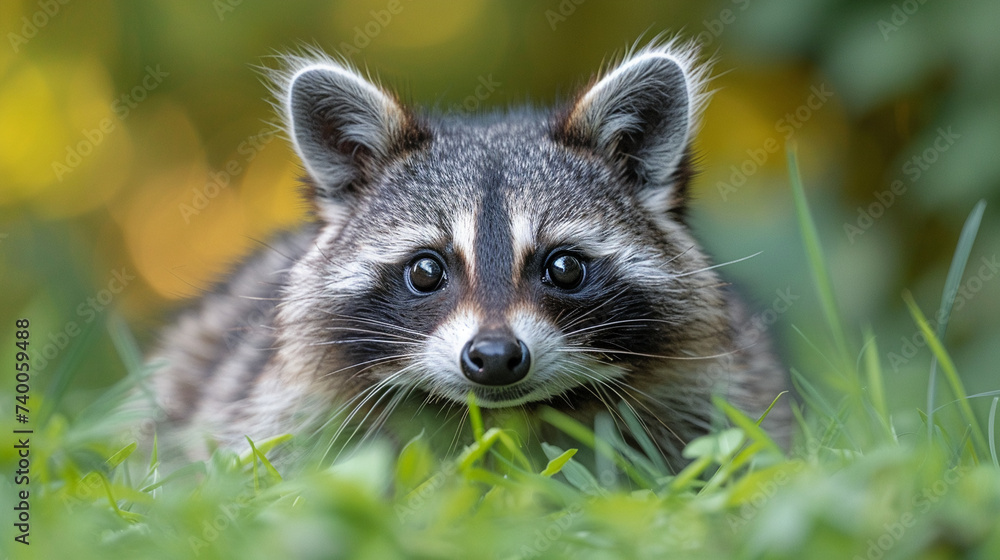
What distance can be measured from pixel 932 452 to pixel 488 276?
1.69 metres

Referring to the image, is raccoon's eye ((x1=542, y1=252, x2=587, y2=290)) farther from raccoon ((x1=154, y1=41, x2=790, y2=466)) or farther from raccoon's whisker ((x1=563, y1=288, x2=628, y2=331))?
raccoon's whisker ((x1=563, y1=288, x2=628, y2=331))

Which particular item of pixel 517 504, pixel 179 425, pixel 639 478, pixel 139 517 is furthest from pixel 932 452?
pixel 179 425

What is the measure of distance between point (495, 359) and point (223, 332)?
2.72 meters

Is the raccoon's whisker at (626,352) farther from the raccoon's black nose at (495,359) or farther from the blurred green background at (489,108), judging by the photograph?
the blurred green background at (489,108)

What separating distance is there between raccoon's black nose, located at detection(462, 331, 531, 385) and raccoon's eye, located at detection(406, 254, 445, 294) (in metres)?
0.53

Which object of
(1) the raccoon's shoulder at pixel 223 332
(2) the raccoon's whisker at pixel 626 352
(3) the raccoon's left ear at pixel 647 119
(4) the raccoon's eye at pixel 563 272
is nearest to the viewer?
(2) the raccoon's whisker at pixel 626 352

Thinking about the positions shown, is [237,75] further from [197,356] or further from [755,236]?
[755,236]

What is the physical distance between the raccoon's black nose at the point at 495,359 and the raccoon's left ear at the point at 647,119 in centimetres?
122

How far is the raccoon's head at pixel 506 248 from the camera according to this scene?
3234mm

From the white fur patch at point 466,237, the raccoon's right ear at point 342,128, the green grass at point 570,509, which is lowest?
the green grass at point 570,509

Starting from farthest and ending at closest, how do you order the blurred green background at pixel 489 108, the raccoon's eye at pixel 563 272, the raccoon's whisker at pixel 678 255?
the blurred green background at pixel 489 108 < the raccoon's whisker at pixel 678 255 < the raccoon's eye at pixel 563 272

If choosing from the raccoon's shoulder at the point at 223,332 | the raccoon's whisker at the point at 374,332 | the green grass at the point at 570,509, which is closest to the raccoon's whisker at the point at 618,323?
the raccoon's whisker at the point at 374,332

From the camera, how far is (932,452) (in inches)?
79.4

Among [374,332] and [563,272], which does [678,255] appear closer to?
[563,272]
